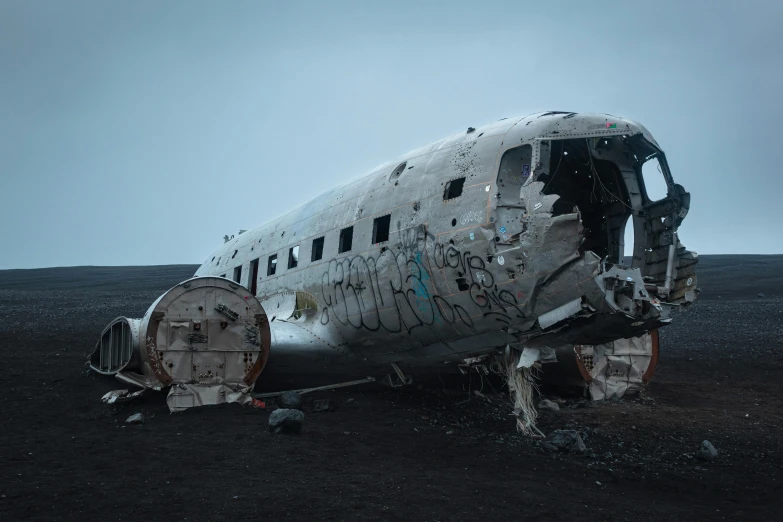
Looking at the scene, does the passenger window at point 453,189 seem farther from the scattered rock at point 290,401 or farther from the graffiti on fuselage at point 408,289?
the scattered rock at point 290,401

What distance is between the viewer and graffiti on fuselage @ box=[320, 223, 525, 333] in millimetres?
9609

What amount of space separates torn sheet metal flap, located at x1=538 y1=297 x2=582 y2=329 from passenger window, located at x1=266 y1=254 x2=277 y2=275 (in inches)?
323

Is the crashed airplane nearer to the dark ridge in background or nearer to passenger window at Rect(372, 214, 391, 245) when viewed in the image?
passenger window at Rect(372, 214, 391, 245)

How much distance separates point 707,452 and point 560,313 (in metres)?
3.06

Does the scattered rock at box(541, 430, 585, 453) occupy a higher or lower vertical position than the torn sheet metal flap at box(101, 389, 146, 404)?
lower

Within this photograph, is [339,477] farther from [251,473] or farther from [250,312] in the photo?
[250,312]

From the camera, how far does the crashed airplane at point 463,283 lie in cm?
898

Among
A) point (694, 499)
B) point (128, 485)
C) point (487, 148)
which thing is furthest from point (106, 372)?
point (694, 499)

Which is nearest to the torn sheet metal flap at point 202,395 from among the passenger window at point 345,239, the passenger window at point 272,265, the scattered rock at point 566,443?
the passenger window at point 345,239

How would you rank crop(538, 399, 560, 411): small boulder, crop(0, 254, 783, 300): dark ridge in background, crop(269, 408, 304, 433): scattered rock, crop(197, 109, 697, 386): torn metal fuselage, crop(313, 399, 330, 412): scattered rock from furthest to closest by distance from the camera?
1. crop(0, 254, 783, 300): dark ridge in background
2. crop(538, 399, 560, 411): small boulder
3. crop(313, 399, 330, 412): scattered rock
4. crop(269, 408, 304, 433): scattered rock
5. crop(197, 109, 697, 386): torn metal fuselage

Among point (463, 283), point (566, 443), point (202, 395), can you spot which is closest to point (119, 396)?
point (202, 395)

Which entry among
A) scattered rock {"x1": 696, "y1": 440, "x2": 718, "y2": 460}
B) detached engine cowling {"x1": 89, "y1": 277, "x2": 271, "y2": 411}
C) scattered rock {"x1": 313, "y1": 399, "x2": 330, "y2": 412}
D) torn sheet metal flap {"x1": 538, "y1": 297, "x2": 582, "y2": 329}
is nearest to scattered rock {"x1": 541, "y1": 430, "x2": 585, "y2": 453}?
scattered rock {"x1": 696, "y1": 440, "x2": 718, "y2": 460}

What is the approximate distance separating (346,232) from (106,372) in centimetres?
520

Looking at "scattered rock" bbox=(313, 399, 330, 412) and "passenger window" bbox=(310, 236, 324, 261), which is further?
"passenger window" bbox=(310, 236, 324, 261)
